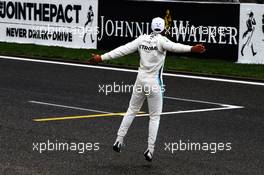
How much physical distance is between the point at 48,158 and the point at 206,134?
3.18 meters

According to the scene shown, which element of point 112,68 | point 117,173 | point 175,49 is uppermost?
A: point 175,49

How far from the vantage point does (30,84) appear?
1880 cm

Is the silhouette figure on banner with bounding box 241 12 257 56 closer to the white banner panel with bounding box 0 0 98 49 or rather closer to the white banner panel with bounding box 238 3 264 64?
the white banner panel with bounding box 238 3 264 64

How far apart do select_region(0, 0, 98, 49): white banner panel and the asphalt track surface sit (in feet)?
18.2

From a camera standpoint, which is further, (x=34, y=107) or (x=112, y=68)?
(x=112, y=68)

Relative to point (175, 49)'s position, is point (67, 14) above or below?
below

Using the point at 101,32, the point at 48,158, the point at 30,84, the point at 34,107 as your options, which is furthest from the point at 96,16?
the point at 48,158

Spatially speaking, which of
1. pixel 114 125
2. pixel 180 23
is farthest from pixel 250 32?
pixel 114 125

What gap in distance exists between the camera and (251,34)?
22891 millimetres

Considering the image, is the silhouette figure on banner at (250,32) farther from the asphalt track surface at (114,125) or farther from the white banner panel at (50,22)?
the white banner panel at (50,22)

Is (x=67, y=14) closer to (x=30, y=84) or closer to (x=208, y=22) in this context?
(x=208, y=22)

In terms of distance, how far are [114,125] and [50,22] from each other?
14.8 m

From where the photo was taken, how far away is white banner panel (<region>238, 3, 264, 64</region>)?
74.7ft

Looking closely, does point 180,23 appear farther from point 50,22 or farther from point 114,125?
point 114,125
